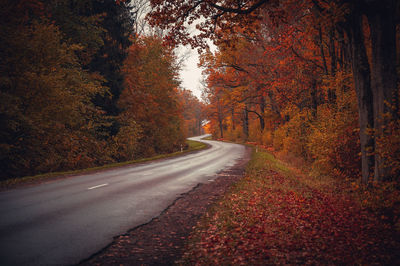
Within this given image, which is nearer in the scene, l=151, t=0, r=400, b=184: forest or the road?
the road

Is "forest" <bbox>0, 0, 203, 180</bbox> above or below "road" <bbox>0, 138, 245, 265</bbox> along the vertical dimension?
above

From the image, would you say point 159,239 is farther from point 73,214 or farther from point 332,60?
point 332,60

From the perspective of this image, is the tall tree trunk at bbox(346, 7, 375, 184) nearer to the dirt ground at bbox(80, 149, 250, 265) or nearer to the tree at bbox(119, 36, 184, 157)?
the dirt ground at bbox(80, 149, 250, 265)

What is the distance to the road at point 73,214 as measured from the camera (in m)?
4.43

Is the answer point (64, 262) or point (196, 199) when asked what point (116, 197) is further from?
point (64, 262)

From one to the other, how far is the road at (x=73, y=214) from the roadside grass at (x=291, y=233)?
1951 millimetres

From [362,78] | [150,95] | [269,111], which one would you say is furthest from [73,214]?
[269,111]

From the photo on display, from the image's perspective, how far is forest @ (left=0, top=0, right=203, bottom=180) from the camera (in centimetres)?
1202

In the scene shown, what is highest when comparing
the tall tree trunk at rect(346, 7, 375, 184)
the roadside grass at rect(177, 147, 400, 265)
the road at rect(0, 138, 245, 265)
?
the tall tree trunk at rect(346, 7, 375, 184)

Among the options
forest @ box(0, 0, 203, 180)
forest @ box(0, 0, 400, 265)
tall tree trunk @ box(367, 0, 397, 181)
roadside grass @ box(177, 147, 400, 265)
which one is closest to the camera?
roadside grass @ box(177, 147, 400, 265)

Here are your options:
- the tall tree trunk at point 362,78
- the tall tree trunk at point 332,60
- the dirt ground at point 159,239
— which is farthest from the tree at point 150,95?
the tall tree trunk at point 362,78

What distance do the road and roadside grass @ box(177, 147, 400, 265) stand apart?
1.95 metres

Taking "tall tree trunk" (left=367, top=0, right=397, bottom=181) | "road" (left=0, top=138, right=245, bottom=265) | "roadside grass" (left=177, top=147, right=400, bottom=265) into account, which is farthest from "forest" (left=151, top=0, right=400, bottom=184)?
"road" (left=0, top=138, right=245, bottom=265)

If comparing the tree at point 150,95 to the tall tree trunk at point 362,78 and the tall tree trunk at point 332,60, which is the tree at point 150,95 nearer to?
the tall tree trunk at point 332,60
